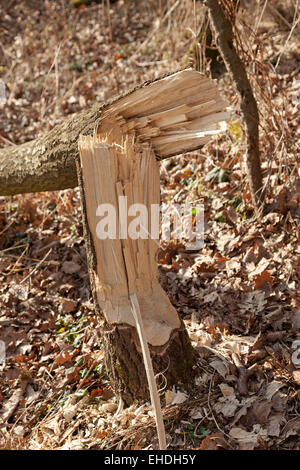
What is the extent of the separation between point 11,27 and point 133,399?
888cm

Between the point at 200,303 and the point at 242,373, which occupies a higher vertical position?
the point at 200,303

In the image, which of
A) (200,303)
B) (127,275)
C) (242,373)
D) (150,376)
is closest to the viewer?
(150,376)

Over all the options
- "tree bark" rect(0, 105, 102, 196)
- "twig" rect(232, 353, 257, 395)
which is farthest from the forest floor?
"tree bark" rect(0, 105, 102, 196)

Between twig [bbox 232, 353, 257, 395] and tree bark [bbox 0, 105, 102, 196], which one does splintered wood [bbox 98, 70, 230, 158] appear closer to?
tree bark [bbox 0, 105, 102, 196]

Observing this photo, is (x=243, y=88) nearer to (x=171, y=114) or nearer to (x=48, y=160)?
(x=171, y=114)

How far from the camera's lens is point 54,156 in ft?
11.5

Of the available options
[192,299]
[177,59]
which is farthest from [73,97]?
[192,299]

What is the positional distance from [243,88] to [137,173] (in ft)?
5.84

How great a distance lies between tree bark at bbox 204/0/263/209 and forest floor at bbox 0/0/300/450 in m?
0.18

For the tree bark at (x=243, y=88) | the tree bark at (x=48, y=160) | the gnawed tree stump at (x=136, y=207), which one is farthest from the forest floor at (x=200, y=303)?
the tree bark at (x=48, y=160)

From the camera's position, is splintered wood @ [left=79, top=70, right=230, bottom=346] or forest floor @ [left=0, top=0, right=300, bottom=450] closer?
splintered wood @ [left=79, top=70, right=230, bottom=346]

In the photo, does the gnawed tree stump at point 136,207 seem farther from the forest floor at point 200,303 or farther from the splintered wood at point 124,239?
the forest floor at point 200,303

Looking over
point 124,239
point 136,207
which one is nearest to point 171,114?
point 136,207

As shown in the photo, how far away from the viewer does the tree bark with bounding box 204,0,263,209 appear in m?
3.92
